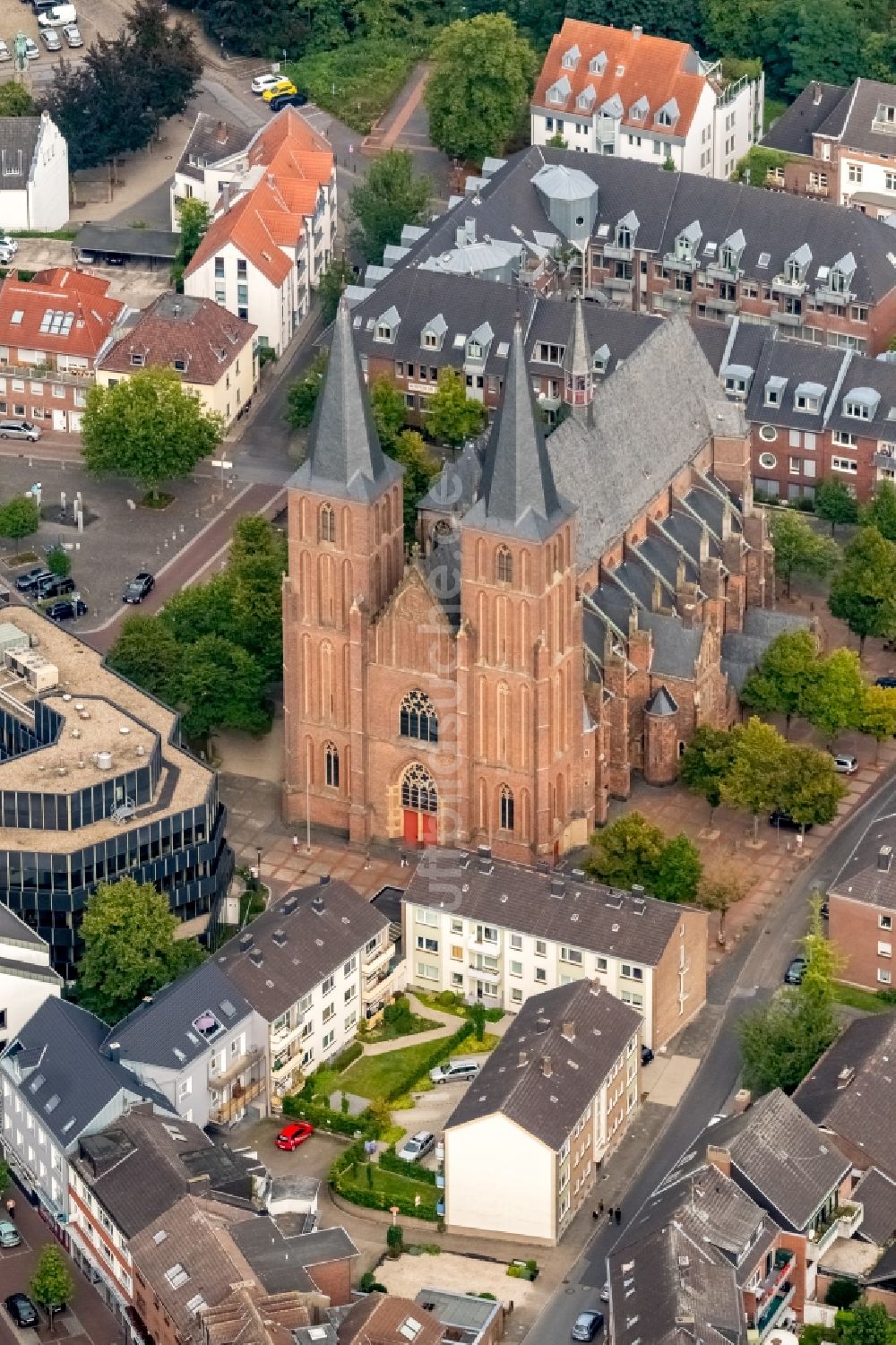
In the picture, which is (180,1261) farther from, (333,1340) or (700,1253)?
(700,1253)

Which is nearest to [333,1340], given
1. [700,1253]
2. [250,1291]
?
[250,1291]

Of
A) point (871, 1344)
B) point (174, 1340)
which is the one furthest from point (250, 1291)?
point (871, 1344)

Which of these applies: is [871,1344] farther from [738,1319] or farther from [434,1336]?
[434,1336]

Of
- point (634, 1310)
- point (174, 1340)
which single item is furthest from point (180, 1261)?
point (634, 1310)

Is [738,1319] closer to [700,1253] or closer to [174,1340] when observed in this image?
[700,1253]
